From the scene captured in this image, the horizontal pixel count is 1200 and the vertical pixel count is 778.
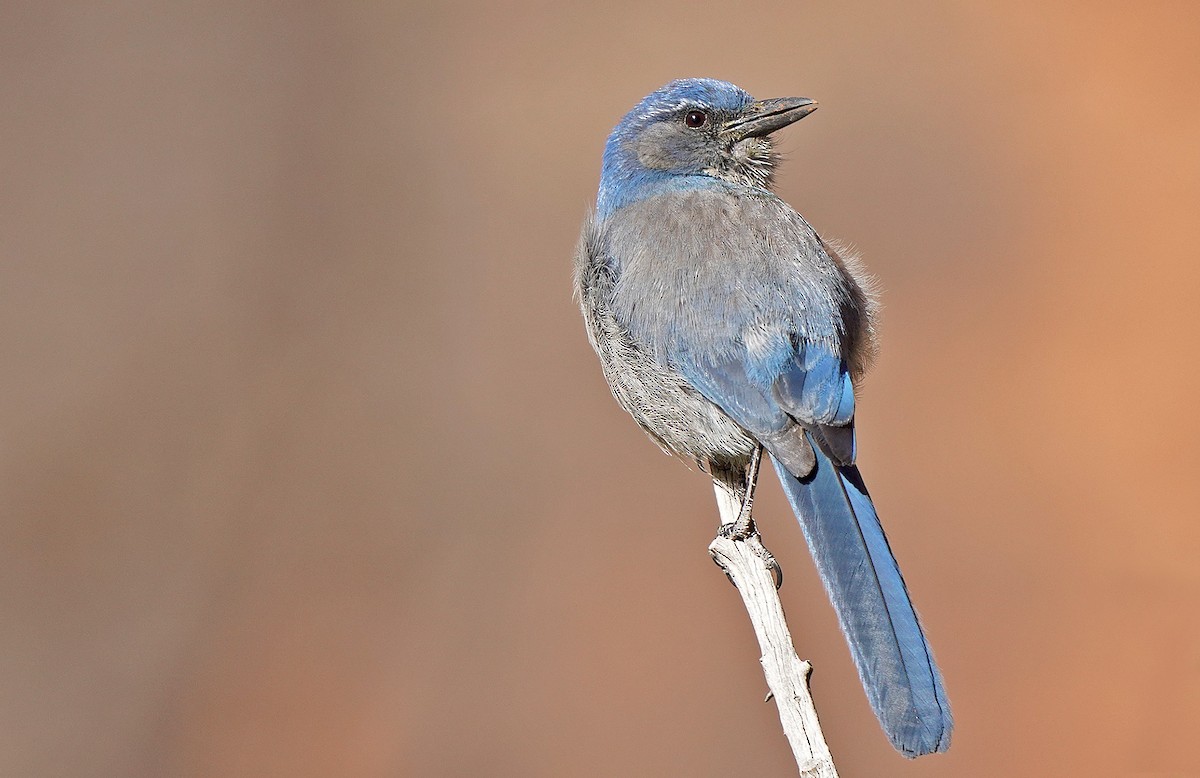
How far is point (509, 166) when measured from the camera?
5.62 meters

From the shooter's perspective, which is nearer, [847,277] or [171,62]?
[847,277]

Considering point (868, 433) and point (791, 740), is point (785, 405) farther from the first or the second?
point (868, 433)

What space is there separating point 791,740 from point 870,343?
1.43 metres

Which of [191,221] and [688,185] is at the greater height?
[191,221]

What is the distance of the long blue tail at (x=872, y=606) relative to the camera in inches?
86.2

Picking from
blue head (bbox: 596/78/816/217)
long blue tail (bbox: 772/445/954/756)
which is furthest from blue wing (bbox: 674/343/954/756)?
blue head (bbox: 596/78/816/217)

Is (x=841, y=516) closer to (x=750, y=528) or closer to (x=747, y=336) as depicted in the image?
(x=750, y=528)

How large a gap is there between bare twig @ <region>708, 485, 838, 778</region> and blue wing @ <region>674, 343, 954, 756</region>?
0.45 ft

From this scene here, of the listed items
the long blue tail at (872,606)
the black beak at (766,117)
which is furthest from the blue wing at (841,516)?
the black beak at (766,117)

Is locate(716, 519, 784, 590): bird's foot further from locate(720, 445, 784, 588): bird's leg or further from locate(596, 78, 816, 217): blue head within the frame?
locate(596, 78, 816, 217): blue head

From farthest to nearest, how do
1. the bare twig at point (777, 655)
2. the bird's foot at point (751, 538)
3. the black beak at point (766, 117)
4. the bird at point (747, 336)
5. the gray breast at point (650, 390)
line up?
the black beak at point (766, 117), the gray breast at point (650, 390), the bird's foot at point (751, 538), the bird at point (747, 336), the bare twig at point (777, 655)

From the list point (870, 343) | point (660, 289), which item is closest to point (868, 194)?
point (870, 343)

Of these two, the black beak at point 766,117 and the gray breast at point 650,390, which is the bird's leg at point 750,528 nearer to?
the gray breast at point 650,390

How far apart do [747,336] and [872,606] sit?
2.54ft
